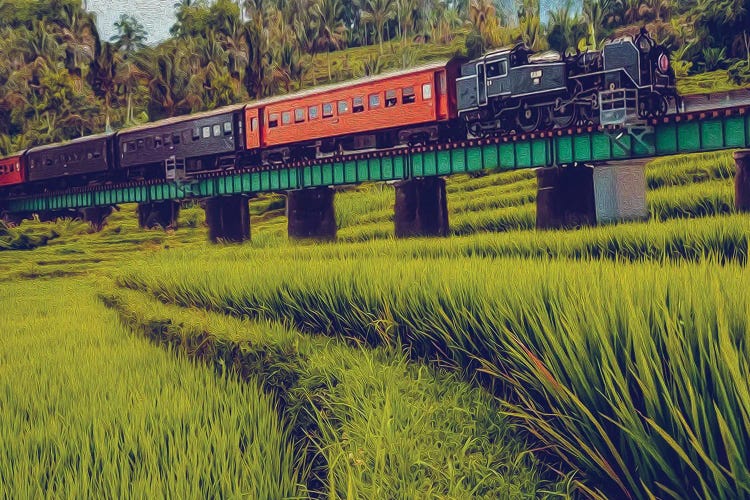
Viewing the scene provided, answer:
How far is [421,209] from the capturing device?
22266 mm

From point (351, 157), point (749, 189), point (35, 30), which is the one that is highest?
point (35, 30)

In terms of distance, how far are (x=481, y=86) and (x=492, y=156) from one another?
1917mm

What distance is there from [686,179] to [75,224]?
92.7ft

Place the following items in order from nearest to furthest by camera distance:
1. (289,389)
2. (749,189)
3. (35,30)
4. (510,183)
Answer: (289,389), (749,189), (510,183), (35,30)

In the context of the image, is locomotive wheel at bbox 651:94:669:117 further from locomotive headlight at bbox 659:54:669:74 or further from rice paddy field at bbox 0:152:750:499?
rice paddy field at bbox 0:152:750:499

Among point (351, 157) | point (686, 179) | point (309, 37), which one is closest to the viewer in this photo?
point (351, 157)

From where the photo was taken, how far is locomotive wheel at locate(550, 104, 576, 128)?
18891mm

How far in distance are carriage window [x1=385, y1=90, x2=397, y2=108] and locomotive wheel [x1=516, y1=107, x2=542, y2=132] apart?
147 inches

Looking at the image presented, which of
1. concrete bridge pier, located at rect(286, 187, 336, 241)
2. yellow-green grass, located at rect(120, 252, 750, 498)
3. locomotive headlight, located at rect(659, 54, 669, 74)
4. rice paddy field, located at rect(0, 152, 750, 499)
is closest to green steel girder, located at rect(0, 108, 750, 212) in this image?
concrete bridge pier, located at rect(286, 187, 336, 241)

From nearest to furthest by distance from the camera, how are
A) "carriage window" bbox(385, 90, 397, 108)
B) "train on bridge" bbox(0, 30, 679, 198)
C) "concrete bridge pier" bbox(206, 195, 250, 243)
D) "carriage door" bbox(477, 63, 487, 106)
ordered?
"train on bridge" bbox(0, 30, 679, 198), "carriage door" bbox(477, 63, 487, 106), "carriage window" bbox(385, 90, 397, 108), "concrete bridge pier" bbox(206, 195, 250, 243)

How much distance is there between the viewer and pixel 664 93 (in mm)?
19453

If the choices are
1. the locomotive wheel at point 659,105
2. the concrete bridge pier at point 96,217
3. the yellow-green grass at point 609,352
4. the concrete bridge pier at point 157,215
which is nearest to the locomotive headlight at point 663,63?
the locomotive wheel at point 659,105

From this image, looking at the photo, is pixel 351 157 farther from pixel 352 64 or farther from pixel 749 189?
pixel 352 64

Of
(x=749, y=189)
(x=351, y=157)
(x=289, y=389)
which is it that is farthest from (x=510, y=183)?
(x=289, y=389)
